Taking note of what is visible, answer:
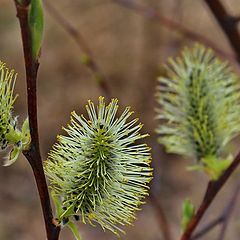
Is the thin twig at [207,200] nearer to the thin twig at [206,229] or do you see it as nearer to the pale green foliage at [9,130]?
the thin twig at [206,229]

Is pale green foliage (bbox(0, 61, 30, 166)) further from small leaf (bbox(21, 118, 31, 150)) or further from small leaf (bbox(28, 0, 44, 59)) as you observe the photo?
small leaf (bbox(28, 0, 44, 59))

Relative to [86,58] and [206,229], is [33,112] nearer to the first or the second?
[206,229]

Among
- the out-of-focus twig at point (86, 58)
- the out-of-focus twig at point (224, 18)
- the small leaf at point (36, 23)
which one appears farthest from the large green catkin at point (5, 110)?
the out-of-focus twig at point (86, 58)

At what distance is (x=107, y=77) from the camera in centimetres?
485

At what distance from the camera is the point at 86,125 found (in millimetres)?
1155

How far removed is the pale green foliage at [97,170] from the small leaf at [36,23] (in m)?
0.18

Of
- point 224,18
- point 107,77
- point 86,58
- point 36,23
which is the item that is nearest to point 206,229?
point 224,18

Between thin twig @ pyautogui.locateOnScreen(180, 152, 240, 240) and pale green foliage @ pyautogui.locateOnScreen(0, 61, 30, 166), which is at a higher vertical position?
pale green foliage @ pyautogui.locateOnScreen(0, 61, 30, 166)

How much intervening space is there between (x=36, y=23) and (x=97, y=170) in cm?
29

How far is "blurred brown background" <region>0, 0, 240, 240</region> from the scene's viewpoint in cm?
424

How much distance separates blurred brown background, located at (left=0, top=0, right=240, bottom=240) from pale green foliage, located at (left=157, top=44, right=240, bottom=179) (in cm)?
239

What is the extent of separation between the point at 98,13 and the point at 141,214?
5.92 feet

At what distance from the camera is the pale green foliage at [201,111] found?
1.60 m

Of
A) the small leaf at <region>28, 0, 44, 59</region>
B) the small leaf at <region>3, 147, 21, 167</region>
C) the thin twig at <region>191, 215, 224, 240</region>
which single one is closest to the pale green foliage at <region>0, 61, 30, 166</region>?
the small leaf at <region>3, 147, 21, 167</region>
